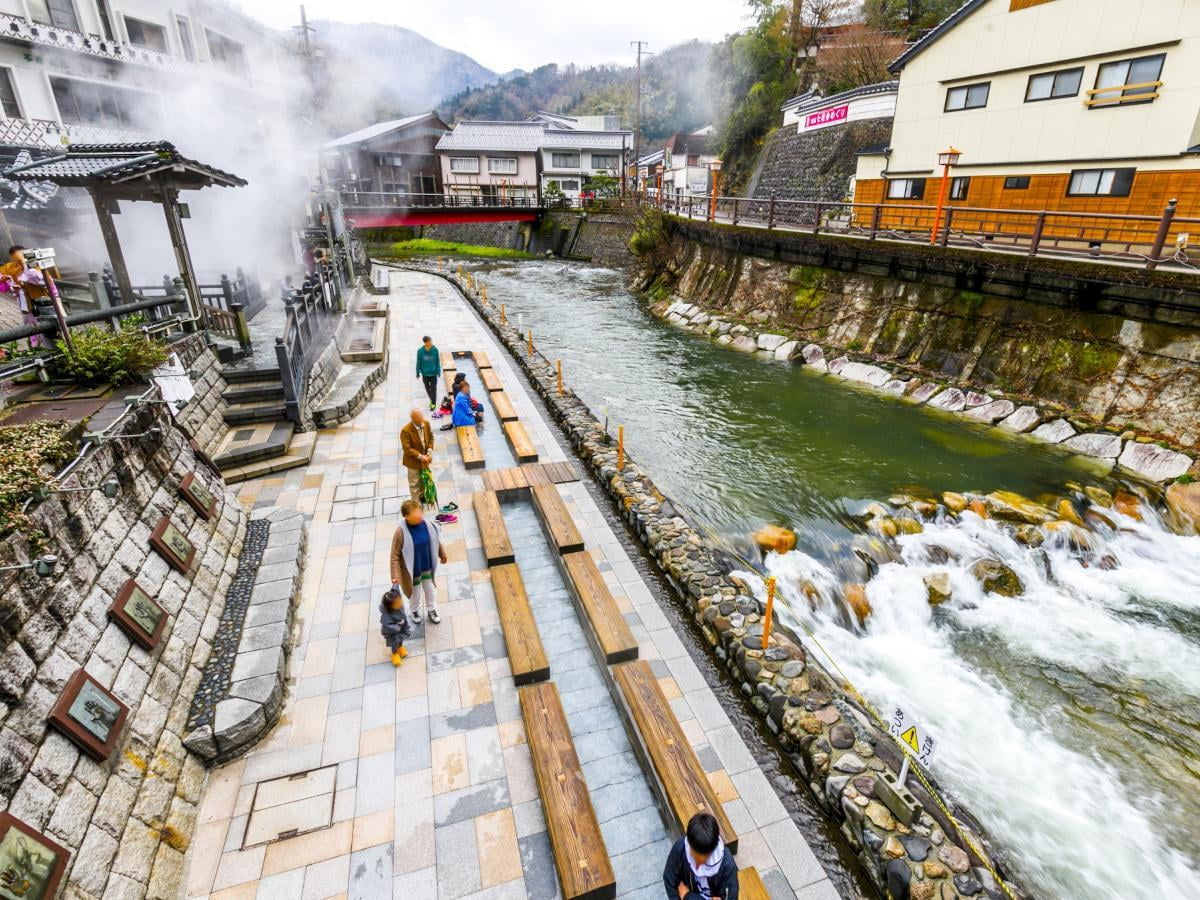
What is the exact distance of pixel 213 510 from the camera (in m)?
7.56

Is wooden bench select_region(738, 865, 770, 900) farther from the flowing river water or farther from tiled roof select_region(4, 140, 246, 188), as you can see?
tiled roof select_region(4, 140, 246, 188)

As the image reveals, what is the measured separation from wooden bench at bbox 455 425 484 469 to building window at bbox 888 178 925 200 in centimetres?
2116

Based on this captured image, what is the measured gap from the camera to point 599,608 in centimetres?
695

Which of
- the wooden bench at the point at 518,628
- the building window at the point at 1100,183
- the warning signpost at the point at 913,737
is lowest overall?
the wooden bench at the point at 518,628

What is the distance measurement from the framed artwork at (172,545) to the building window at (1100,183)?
24325 mm

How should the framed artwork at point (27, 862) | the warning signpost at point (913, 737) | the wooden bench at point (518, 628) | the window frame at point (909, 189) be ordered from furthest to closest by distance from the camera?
1. the window frame at point (909, 189)
2. the wooden bench at point (518, 628)
3. the warning signpost at point (913, 737)
4. the framed artwork at point (27, 862)

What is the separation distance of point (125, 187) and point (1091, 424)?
21627 millimetres

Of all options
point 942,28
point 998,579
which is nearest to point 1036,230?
point 998,579

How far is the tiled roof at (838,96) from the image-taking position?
92.7 feet

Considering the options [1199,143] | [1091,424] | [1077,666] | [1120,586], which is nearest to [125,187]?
[1077,666]

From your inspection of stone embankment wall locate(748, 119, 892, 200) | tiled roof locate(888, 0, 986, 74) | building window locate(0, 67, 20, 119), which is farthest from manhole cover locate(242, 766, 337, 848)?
stone embankment wall locate(748, 119, 892, 200)

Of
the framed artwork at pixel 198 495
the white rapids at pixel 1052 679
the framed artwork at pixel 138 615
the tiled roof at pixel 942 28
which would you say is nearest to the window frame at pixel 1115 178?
the tiled roof at pixel 942 28

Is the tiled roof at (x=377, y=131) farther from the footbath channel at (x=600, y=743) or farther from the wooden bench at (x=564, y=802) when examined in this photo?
the wooden bench at (x=564, y=802)

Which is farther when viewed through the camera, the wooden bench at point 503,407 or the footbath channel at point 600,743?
the wooden bench at point 503,407
